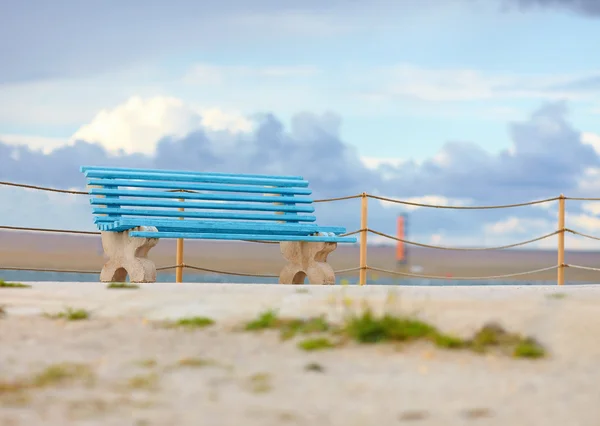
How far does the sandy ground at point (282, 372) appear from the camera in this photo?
3.41 meters

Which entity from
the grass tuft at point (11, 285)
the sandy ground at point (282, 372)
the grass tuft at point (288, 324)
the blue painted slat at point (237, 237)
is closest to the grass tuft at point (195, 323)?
the sandy ground at point (282, 372)

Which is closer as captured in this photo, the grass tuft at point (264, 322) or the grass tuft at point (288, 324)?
the grass tuft at point (288, 324)

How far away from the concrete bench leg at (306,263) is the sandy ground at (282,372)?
425 centimetres

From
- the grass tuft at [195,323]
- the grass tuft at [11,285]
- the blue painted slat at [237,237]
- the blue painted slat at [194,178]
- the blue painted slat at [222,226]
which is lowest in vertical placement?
the grass tuft at [195,323]

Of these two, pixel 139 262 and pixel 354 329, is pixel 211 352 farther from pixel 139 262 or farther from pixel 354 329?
pixel 139 262

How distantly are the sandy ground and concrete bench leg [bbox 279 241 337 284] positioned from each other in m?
4.25

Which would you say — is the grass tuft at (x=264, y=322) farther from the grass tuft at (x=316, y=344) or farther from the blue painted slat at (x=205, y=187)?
the blue painted slat at (x=205, y=187)

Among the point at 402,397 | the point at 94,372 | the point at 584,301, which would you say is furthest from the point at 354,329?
the point at 584,301

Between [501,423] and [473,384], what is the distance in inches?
20.4

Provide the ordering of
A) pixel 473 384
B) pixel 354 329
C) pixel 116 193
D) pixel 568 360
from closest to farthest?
pixel 473 384
pixel 568 360
pixel 354 329
pixel 116 193

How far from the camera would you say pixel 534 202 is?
11812 millimetres

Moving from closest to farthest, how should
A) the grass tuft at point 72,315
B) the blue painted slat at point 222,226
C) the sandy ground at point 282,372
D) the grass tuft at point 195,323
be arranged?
1. the sandy ground at point 282,372
2. the grass tuft at point 195,323
3. the grass tuft at point 72,315
4. the blue painted slat at point 222,226

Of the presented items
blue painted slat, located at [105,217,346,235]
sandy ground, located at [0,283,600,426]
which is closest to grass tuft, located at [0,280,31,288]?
sandy ground, located at [0,283,600,426]

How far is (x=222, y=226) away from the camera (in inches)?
385
